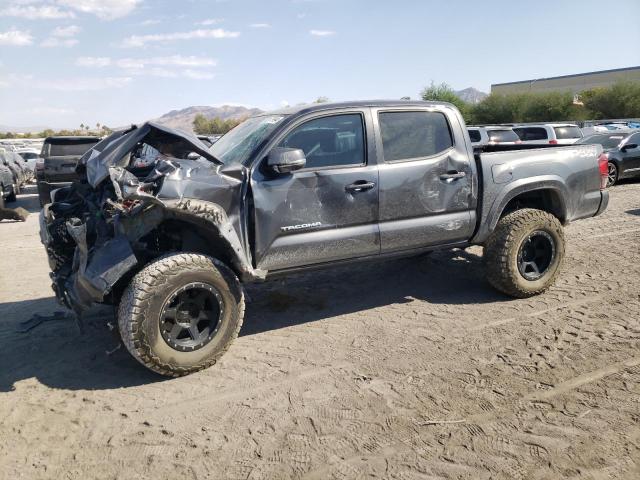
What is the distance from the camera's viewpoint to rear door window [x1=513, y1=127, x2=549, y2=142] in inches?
674

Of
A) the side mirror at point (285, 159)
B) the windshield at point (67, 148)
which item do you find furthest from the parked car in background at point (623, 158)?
the windshield at point (67, 148)

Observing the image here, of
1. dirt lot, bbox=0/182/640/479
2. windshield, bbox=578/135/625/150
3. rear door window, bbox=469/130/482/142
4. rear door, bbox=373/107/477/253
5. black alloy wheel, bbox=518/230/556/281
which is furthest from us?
rear door window, bbox=469/130/482/142

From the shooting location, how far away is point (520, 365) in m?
3.93

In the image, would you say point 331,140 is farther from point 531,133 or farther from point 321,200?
point 531,133

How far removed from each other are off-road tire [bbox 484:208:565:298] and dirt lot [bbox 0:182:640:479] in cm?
16

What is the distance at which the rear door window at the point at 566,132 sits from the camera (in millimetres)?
17078

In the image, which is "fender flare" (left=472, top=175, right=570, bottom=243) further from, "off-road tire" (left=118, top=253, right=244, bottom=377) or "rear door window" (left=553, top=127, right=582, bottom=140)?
"rear door window" (left=553, top=127, right=582, bottom=140)

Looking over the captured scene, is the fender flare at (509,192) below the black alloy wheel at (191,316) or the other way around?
the other way around

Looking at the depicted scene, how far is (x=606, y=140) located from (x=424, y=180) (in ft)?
40.1

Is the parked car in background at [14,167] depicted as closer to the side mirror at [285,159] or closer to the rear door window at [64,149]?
the rear door window at [64,149]

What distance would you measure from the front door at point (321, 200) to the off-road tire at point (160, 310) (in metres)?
0.41

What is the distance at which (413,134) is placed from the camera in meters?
4.89

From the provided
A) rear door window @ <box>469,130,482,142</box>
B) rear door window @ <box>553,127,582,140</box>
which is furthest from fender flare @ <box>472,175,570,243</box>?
rear door window @ <box>553,127,582,140</box>

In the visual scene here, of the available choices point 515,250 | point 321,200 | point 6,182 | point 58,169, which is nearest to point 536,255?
point 515,250
